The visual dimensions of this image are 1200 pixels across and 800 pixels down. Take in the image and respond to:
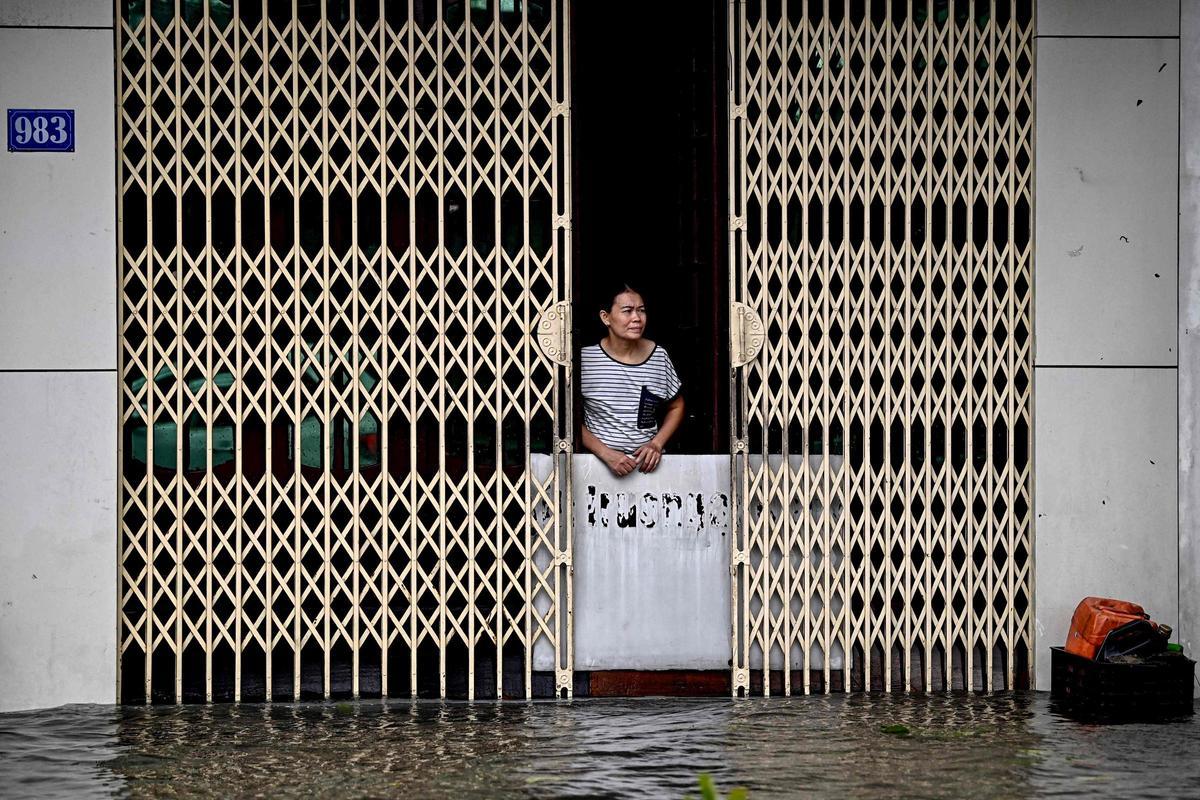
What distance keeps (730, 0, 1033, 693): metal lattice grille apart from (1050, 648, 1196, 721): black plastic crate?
26.6 inches

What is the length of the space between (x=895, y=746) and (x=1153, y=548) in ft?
8.76

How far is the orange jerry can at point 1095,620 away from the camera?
870cm

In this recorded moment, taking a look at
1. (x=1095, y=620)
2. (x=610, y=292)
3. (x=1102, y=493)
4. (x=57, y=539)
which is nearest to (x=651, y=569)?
(x=610, y=292)

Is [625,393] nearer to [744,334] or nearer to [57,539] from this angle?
[744,334]

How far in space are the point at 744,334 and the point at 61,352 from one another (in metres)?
4.19

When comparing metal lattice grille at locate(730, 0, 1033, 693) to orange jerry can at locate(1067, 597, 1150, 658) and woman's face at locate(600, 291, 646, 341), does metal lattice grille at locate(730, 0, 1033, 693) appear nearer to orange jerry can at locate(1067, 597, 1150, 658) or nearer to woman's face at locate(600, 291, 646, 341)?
orange jerry can at locate(1067, 597, 1150, 658)

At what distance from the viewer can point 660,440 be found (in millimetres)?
9203

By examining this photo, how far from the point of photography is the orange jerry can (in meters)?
8.70

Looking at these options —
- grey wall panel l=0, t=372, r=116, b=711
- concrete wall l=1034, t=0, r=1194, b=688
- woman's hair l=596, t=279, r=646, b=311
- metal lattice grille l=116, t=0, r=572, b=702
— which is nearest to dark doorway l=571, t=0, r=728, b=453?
woman's hair l=596, t=279, r=646, b=311

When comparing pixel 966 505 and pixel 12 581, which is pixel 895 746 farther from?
pixel 12 581

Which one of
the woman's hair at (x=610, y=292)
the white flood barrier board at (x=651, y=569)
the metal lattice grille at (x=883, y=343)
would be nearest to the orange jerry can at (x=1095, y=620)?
the metal lattice grille at (x=883, y=343)

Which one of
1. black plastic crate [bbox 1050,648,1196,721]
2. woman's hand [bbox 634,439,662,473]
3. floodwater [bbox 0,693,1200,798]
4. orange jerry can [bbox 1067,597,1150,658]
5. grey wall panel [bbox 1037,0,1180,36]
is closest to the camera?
floodwater [bbox 0,693,1200,798]

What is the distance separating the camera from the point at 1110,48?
927cm

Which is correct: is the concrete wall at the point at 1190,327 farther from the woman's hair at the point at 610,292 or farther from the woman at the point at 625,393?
the woman's hair at the point at 610,292
